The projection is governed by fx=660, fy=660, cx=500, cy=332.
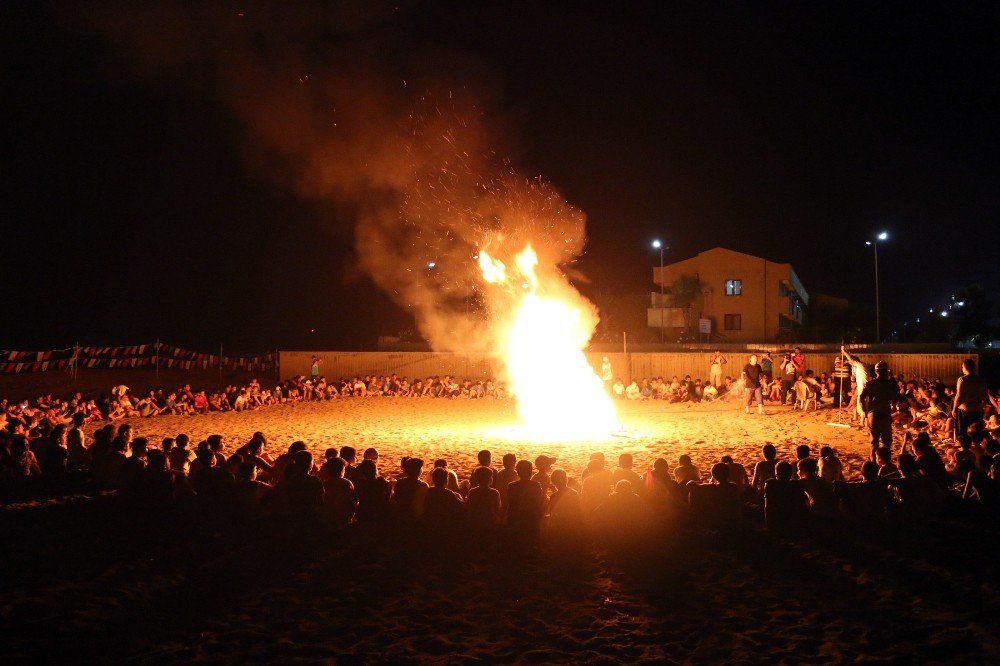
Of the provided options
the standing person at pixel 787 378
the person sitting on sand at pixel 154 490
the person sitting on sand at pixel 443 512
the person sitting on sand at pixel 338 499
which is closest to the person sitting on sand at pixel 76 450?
the person sitting on sand at pixel 154 490

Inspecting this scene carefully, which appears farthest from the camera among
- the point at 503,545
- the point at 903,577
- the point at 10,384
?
the point at 10,384

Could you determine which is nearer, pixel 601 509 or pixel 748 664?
pixel 748 664

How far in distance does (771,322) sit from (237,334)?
141 feet

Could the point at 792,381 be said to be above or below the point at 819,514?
above

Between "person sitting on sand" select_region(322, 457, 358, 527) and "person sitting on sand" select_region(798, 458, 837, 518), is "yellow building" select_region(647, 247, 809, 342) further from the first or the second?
"person sitting on sand" select_region(322, 457, 358, 527)

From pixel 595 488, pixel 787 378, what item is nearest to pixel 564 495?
pixel 595 488

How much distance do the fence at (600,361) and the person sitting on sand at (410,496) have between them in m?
20.1

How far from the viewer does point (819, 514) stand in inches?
291

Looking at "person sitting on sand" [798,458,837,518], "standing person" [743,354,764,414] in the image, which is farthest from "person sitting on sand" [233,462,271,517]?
"standing person" [743,354,764,414]

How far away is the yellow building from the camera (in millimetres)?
42562

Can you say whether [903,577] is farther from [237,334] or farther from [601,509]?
[237,334]

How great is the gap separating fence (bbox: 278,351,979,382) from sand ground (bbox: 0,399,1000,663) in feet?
62.2

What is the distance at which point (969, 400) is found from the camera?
37.4 feet

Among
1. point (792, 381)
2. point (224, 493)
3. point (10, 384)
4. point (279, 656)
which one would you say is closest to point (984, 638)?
point (279, 656)
